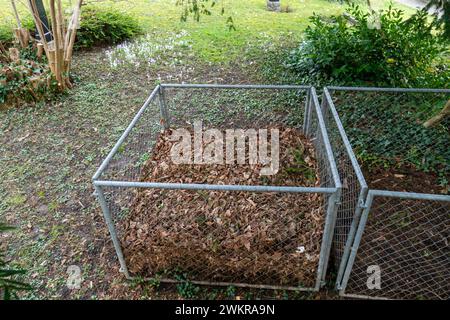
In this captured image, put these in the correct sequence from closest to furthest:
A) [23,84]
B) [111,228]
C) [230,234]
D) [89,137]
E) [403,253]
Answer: [111,228] < [230,234] < [403,253] < [89,137] < [23,84]

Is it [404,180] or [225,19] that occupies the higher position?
[225,19]

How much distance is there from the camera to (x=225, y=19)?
960cm

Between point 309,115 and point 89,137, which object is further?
point 89,137

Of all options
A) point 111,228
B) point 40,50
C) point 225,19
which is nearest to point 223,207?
point 111,228

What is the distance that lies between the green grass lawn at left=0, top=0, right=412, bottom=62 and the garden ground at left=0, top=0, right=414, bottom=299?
30mm

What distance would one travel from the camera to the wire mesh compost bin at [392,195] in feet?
8.72

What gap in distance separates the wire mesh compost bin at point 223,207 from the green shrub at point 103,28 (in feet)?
15.2

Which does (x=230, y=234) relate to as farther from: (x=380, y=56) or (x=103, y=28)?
(x=103, y=28)

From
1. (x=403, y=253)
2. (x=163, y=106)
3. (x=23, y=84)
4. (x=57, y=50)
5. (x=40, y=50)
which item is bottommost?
(x=403, y=253)

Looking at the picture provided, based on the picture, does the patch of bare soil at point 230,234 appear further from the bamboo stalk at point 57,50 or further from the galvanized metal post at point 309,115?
the bamboo stalk at point 57,50

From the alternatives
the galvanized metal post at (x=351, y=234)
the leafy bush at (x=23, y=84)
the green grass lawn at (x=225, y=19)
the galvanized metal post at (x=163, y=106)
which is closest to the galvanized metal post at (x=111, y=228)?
the galvanized metal post at (x=351, y=234)

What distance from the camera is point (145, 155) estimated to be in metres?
4.28

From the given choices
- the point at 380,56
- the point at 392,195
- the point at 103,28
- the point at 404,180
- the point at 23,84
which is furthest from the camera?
the point at 103,28

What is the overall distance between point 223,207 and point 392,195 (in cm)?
161
